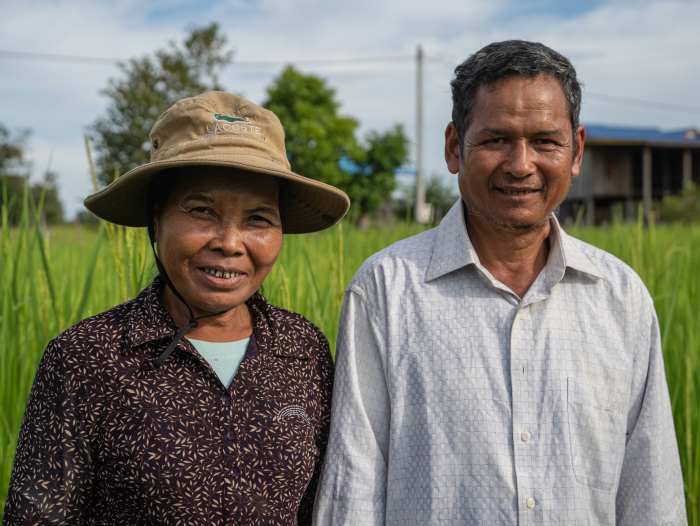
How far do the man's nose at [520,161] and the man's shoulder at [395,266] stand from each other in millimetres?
268

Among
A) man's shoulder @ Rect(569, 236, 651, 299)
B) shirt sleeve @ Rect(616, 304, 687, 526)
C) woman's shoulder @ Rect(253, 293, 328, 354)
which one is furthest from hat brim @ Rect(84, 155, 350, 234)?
shirt sleeve @ Rect(616, 304, 687, 526)

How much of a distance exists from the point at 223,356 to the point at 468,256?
0.59 m

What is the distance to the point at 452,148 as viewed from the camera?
1.49 meters

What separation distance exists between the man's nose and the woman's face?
0.55 meters

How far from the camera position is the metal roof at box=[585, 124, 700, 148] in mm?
17875

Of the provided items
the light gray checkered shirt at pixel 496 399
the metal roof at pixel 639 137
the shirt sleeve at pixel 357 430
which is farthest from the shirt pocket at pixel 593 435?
the metal roof at pixel 639 137

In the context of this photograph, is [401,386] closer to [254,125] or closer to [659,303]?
[254,125]

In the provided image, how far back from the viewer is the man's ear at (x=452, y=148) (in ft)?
4.83

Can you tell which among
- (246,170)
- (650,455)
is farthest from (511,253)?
(246,170)

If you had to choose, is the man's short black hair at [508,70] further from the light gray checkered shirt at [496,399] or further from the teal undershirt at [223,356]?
the teal undershirt at [223,356]

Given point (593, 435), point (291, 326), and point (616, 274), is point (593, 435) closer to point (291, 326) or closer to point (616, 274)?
point (616, 274)

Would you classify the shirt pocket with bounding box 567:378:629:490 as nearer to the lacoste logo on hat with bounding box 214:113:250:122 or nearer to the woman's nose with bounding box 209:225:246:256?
the woman's nose with bounding box 209:225:246:256

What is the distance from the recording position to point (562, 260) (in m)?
1.35

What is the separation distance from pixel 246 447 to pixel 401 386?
379mm
